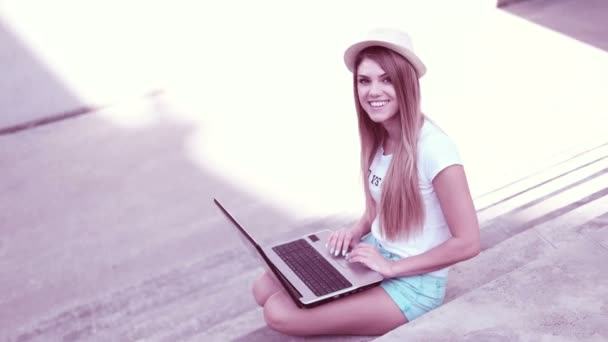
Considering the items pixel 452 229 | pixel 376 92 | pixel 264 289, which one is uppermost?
pixel 376 92

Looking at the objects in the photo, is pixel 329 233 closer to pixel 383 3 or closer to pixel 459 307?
pixel 459 307

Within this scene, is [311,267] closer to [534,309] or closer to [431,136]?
[431,136]

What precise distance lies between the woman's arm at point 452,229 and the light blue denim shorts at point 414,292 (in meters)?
0.05

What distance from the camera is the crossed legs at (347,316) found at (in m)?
2.19

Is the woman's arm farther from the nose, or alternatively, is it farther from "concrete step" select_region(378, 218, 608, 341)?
the nose

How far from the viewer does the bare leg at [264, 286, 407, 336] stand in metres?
2.19

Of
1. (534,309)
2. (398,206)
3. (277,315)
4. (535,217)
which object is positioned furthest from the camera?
(535,217)

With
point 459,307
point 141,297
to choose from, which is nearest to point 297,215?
point 141,297

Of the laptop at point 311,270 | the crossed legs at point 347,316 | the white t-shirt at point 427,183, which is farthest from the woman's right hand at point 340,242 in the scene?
the crossed legs at point 347,316

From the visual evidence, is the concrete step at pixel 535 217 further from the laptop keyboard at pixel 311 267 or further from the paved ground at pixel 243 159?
the laptop keyboard at pixel 311 267

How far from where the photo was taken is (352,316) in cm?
219

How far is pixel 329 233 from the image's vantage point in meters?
2.62

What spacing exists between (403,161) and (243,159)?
2518mm

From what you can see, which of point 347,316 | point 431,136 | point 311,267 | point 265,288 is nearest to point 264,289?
point 265,288
